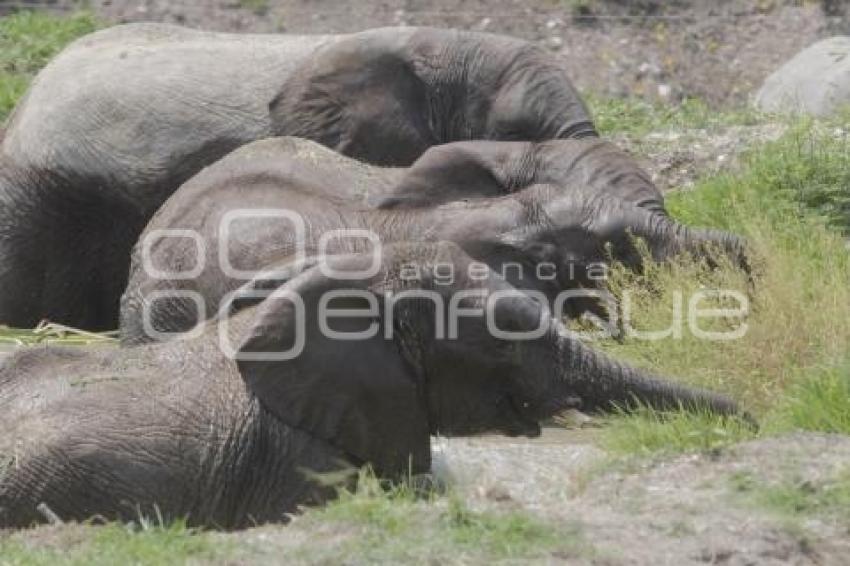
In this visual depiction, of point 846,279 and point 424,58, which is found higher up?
point 424,58

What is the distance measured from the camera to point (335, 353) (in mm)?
8711

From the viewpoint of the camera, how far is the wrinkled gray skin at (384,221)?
10180 mm

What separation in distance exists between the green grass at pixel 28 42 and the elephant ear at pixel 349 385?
8043mm

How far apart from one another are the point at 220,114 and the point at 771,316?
317 cm

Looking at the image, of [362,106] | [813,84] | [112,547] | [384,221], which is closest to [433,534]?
[112,547]

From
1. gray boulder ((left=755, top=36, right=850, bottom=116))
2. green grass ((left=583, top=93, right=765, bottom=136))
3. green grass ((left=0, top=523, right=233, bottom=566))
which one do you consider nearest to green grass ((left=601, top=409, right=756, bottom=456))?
green grass ((left=0, top=523, right=233, bottom=566))

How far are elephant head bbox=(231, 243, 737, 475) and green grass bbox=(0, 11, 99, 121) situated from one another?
8046mm

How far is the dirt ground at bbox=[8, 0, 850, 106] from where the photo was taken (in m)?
20.1

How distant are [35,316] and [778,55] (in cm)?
938

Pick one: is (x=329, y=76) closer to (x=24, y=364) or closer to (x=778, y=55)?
(x=24, y=364)

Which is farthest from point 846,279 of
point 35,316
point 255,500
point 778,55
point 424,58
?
point 778,55

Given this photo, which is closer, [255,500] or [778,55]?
[255,500]

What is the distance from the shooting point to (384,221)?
33.8 ft

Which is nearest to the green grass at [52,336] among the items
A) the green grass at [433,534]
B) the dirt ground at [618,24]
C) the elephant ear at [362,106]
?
the elephant ear at [362,106]
